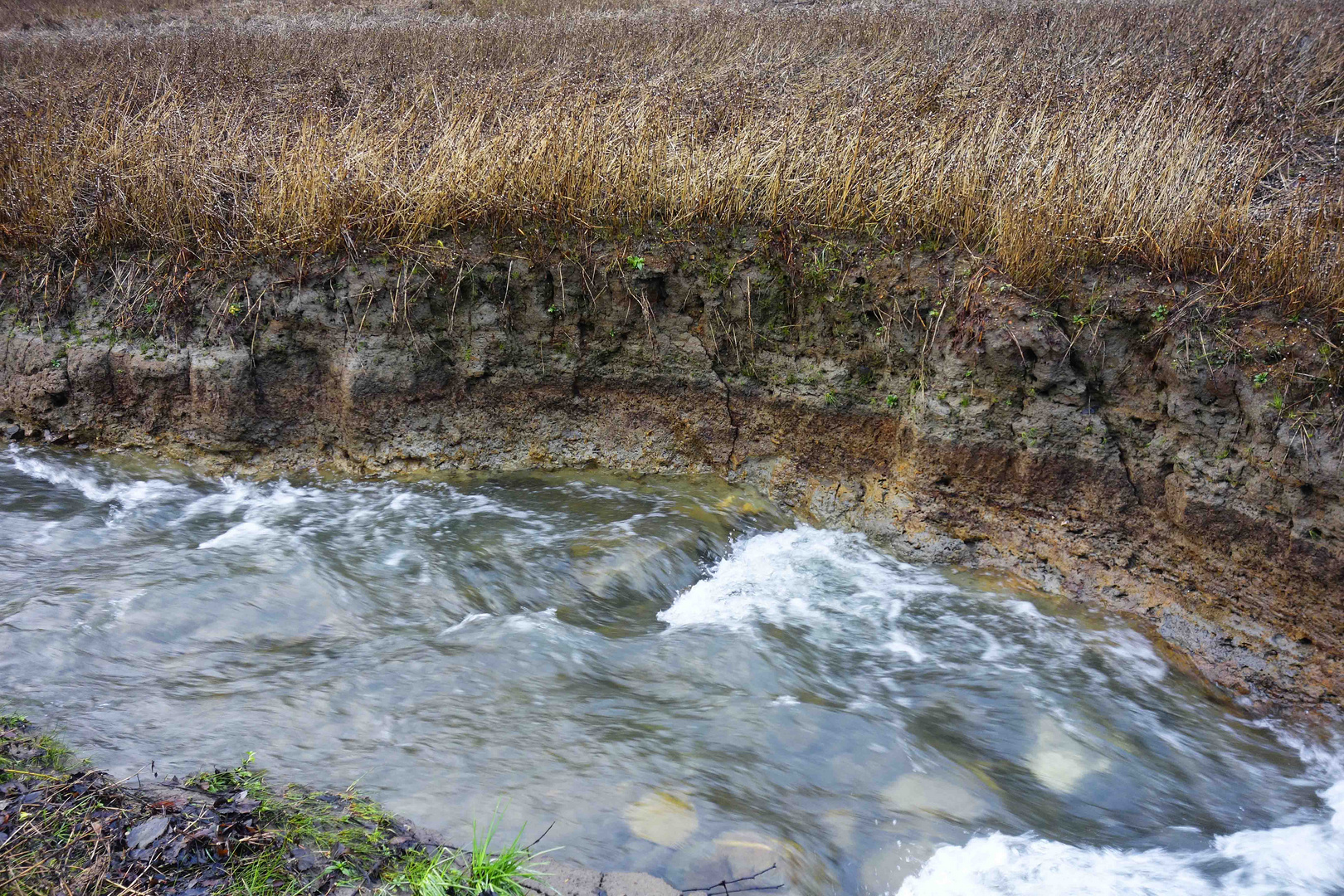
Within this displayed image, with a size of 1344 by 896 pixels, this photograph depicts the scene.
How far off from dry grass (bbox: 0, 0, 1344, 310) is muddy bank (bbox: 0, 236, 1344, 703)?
26cm

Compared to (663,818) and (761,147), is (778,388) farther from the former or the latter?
(663,818)

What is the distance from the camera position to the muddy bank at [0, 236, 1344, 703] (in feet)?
13.9

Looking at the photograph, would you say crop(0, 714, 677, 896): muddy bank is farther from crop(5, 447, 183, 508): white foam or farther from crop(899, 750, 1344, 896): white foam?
crop(5, 447, 183, 508): white foam

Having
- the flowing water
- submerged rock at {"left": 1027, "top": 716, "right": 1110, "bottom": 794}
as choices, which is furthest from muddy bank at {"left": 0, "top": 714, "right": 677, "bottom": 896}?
submerged rock at {"left": 1027, "top": 716, "right": 1110, "bottom": 794}

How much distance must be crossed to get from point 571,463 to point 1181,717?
3.82m

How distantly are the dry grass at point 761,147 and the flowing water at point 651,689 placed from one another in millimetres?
1893

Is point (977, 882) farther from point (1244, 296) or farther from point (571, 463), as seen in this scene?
point (571, 463)

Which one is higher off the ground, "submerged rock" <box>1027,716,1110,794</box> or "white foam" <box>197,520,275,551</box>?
"submerged rock" <box>1027,716,1110,794</box>

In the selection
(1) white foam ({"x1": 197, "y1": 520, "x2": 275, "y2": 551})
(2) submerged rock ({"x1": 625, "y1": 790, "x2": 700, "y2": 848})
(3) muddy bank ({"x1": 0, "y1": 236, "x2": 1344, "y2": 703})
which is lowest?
(1) white foam ({"x1": 197, "y1": 520, "x2": 275, "y2": 551})

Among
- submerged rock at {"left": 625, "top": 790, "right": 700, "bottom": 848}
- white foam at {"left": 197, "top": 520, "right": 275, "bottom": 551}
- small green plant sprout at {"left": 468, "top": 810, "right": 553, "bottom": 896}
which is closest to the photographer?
small green plant sprout at {"left": 468, "top": 810, "right": 553, "bottom": 896}

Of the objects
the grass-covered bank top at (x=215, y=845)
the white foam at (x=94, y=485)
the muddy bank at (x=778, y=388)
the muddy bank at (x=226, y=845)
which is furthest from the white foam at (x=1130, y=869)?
the white foam at (x=94, y=485)

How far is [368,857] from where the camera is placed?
90.0 inches

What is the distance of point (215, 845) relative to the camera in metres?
2.21

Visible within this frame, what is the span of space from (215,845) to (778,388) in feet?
13.1
